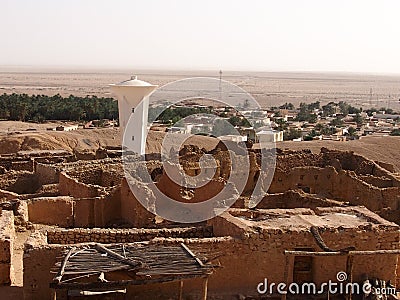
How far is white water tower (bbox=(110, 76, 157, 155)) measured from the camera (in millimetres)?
25438

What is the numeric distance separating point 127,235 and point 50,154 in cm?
1697

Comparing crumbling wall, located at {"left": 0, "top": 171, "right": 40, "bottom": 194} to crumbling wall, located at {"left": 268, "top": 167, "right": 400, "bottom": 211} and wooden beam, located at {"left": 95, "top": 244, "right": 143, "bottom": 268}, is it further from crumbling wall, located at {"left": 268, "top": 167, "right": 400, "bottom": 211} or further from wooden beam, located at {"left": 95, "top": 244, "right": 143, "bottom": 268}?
wooden beam, located at {"left": 95, "top": 244, "right": 143, "bottom": 268}

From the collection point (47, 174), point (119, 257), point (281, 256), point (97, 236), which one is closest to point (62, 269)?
point (119, 257)

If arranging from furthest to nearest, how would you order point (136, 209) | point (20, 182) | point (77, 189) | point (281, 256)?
point (20, 182), point (77, 189), point (136, 209), point (281, 256)

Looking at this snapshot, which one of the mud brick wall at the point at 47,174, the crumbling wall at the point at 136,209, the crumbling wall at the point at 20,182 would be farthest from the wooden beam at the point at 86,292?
the crumbling wall at the point at 20,182

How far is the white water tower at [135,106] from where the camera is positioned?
25438 mm

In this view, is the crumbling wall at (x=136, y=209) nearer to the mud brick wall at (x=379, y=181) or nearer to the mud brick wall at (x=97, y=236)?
the mud brick wall at (x=97, y=236)

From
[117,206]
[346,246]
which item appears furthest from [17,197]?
[346,246]

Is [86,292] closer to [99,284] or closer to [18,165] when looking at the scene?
[99,284]

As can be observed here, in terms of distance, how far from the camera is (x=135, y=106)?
84.8 ft

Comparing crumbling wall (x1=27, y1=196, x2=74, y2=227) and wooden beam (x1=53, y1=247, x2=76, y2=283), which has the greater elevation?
wooden beam (x1=53, y1=247, x2=76, y2=283)

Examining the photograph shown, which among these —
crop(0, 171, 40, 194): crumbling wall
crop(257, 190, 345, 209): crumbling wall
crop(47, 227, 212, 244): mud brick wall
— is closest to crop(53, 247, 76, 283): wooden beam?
crop(47, 227, 212, 244): mud brick wall

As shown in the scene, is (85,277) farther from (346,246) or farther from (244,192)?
(244,192)

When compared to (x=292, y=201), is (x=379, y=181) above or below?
below
